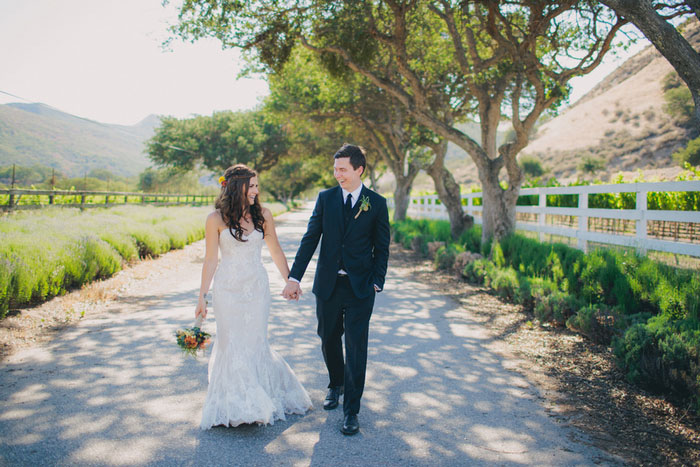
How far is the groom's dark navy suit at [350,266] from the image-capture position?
146 inches

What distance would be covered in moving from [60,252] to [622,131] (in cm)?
7380

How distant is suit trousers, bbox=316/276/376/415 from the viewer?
3627 mm

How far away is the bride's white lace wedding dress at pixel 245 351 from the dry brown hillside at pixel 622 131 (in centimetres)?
4503

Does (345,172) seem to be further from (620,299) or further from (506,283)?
(506,283)

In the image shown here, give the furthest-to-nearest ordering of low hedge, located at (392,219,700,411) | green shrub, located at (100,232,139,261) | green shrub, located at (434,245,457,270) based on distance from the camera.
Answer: green shrub, located at (434,245,457,270), green shrub, located at (100,232,139,261), low hedge, located at (392,219,700,411)

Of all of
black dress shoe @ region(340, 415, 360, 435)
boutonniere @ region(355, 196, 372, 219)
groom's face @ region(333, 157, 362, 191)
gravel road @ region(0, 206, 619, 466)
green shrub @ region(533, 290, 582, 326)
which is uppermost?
groom's face @ region(333, 157, 362, 191)

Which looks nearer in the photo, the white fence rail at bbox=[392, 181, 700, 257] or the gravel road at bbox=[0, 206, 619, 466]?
the gravel road at bbox=[0, 206, 619, 466]

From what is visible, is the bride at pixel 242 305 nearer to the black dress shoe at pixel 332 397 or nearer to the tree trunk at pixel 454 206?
the black dress shoe at pixel 332 397

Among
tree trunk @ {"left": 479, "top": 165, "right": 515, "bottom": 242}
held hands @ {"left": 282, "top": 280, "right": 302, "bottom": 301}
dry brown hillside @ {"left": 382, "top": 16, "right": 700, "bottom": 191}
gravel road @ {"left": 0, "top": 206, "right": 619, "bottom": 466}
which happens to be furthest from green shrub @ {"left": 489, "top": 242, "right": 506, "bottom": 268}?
dry brown hillside @ {"left": 382, "top": 16, "right": 700, "bottom": 191}

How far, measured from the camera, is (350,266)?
12.1 ft

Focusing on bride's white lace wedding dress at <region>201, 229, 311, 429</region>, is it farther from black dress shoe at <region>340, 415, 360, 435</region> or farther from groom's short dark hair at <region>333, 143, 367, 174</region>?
groom's short dark hair at <region>333, 143, 367, 174</region>

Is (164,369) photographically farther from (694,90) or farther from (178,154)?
(178,154)

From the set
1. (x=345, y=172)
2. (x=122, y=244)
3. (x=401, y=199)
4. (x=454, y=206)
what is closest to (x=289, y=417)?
(x=345, y=172)

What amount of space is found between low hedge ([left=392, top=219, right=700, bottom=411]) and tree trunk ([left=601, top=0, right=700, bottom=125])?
191cm
